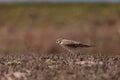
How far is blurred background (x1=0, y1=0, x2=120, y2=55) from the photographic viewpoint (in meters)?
26.8

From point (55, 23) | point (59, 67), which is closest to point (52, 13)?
point (55, 23)

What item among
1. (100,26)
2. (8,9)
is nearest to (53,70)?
(100,26)

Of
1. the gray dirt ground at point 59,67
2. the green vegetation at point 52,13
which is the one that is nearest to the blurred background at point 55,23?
the green vegetation at point 52,13

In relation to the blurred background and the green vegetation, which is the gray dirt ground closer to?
the blurred background

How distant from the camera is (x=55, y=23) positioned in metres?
36.4

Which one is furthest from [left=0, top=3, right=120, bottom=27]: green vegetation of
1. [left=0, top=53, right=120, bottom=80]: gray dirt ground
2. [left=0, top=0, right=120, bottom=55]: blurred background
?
[left=0, top=53, right=120, bottom=80]: gray dirt ground

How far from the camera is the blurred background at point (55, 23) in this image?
26766 millimetres

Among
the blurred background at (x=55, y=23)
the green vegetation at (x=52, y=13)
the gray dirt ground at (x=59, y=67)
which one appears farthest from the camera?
the green vegetation at (x=52, y=13)

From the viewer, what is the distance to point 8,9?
45500 millimetres

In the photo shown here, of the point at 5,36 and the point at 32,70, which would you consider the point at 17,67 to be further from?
the point at 5,36

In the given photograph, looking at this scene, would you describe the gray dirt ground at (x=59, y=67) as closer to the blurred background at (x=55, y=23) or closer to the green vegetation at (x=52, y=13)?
the blurred background at (x=55, y=23)

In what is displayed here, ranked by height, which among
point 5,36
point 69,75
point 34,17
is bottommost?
point 69,75

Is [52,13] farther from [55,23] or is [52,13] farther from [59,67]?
[59,67]

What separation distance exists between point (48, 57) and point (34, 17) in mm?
25693
